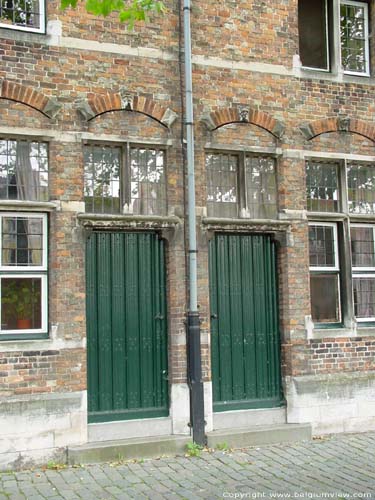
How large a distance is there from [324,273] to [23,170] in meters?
4.97

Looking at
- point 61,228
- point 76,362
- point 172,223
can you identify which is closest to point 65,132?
point 61,228

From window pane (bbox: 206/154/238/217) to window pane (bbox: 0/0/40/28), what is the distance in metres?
3.15

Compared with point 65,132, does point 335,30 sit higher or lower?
higher

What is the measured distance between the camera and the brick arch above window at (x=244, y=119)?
33.0 ft

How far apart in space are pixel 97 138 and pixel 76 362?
3099 millimetres

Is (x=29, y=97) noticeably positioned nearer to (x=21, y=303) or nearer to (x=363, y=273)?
(x=21, y=303)

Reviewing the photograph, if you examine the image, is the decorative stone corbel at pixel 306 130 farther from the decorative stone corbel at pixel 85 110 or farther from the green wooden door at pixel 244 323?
the decorative stone corbel at pixel 85 110

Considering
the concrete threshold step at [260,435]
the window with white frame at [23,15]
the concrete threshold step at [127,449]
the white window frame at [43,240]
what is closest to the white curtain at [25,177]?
the white window frame at [43,240]

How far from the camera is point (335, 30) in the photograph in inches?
443

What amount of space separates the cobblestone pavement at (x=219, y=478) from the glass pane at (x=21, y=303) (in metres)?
1.88

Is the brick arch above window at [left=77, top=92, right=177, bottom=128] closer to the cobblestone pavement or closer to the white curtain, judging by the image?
the white curtain

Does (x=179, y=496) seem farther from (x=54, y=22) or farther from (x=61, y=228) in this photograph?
(x=54, y=22)

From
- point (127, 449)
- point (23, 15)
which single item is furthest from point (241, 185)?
point (127, 449)

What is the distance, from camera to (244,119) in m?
10.3
